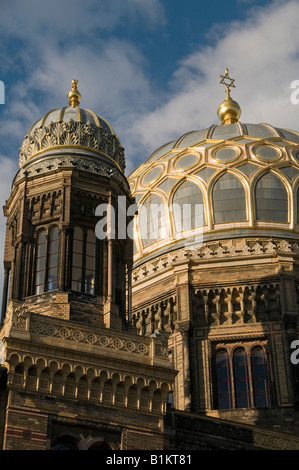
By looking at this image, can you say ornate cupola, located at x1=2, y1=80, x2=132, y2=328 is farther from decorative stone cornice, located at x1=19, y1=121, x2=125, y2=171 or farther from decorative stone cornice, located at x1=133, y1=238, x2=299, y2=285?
decorative stone cornice, located at x1=133, y1=238, x2=299, y2=285

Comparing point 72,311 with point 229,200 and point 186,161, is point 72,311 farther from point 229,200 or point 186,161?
point 186,161

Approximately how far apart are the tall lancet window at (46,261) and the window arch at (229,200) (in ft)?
44.7

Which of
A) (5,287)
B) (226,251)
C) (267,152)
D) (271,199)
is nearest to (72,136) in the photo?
(5,287)

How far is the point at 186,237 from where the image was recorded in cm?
4066

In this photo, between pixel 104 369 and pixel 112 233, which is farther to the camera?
pixel 112 233

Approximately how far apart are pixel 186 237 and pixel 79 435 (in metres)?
17.8

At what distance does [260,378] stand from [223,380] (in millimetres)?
1467

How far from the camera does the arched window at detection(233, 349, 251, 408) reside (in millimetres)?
36688

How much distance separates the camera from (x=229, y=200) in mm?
41188

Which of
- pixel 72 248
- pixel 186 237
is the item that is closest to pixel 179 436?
pixel 72 248

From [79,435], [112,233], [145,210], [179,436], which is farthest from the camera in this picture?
[145,210]

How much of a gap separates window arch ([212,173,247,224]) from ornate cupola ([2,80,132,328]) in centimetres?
1091

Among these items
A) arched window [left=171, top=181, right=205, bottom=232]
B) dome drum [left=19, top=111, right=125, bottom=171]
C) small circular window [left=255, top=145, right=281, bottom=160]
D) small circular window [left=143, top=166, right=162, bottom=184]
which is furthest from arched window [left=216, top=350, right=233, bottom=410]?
dome drum [left=19, top=111, right=125, bottom=171]

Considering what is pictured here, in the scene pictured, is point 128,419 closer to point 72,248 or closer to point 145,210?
point 72,248
